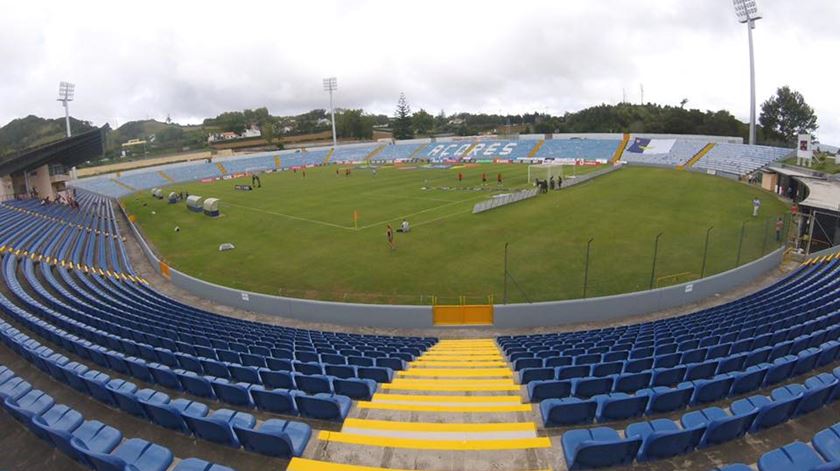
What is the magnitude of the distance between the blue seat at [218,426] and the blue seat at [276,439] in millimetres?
154

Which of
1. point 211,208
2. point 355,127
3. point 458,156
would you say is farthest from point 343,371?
point 355,127

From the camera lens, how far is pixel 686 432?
6.41 metres

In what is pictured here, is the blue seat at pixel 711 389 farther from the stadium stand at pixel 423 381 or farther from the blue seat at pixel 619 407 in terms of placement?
the blue seat at pixel 619 407

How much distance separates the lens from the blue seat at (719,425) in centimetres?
667

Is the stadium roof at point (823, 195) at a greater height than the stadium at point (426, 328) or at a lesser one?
greater

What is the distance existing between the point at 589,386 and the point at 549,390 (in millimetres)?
781

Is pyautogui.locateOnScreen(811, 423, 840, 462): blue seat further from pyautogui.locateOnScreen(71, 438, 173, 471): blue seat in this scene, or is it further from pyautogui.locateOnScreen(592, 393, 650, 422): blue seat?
pyautogui.locateOnScreen(71, 438, 173, 471): blue seat

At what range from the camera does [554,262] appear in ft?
92.6

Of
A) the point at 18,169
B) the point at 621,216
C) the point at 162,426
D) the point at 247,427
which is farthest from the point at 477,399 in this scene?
the point at 18,169

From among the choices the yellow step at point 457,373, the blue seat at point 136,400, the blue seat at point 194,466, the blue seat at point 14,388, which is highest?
the blue seat at point 194,466

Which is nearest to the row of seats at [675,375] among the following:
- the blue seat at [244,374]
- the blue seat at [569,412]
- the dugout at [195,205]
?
the blue seat at [569,412]

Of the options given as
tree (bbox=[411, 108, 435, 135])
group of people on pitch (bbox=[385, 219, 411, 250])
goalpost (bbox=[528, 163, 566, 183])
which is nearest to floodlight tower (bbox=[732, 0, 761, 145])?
goalpost (bbox=[528, 163, 566, 183])

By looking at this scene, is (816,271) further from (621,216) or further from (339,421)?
(339,421)

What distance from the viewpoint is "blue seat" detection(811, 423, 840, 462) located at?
5.89m
